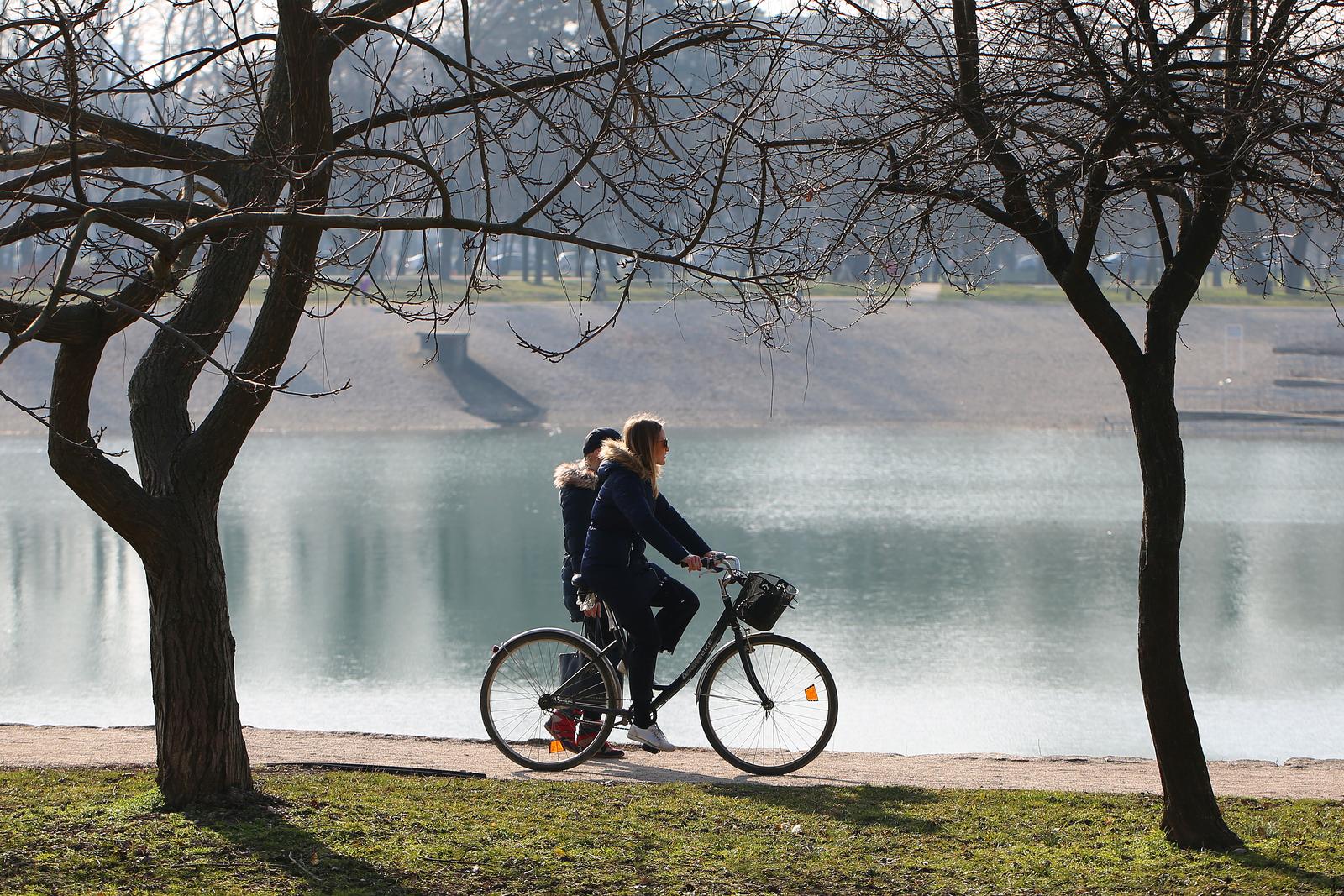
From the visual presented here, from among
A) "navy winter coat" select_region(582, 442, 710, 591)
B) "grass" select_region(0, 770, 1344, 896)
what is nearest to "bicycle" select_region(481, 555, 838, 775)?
"navy winter coat" select_region(582, 442, 710, 591)

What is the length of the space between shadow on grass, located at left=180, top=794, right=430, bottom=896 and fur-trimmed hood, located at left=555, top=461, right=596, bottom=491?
2.36m

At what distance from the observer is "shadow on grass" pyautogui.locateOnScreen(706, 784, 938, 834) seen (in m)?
5.94

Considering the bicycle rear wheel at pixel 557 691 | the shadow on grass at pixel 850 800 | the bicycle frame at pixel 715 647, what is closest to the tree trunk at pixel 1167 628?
the shadow on grass at pixel 850 800

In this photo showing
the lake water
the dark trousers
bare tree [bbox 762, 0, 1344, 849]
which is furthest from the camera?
the lake water

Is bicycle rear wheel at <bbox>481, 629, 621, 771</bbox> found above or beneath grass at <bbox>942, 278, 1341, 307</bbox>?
beneath

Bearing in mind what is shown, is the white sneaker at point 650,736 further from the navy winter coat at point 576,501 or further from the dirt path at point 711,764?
the navy winter coat at point 576,501

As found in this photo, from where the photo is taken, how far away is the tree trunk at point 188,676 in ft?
18.9

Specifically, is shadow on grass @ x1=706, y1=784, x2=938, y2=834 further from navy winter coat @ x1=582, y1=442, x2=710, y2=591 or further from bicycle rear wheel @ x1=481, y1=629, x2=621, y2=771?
navy winter coat @ x1=582, y1=442, x2=710, y2=591

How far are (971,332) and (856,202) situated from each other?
3972cm

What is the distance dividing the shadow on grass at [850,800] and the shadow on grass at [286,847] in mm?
1852

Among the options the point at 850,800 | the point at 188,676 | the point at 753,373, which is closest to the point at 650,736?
the point at 850,800

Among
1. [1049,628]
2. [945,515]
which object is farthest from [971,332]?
[1049,628]

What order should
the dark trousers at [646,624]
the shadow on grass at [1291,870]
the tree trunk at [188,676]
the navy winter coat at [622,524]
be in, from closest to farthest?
the shadow on grass at [1291,870], the tree trunk at [188,676], the navy winter coat at [622,524], the dark trousers at [646,624]

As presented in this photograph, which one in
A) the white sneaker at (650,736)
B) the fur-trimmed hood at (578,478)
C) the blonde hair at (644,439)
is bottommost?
the white sneaker at (650,736)
